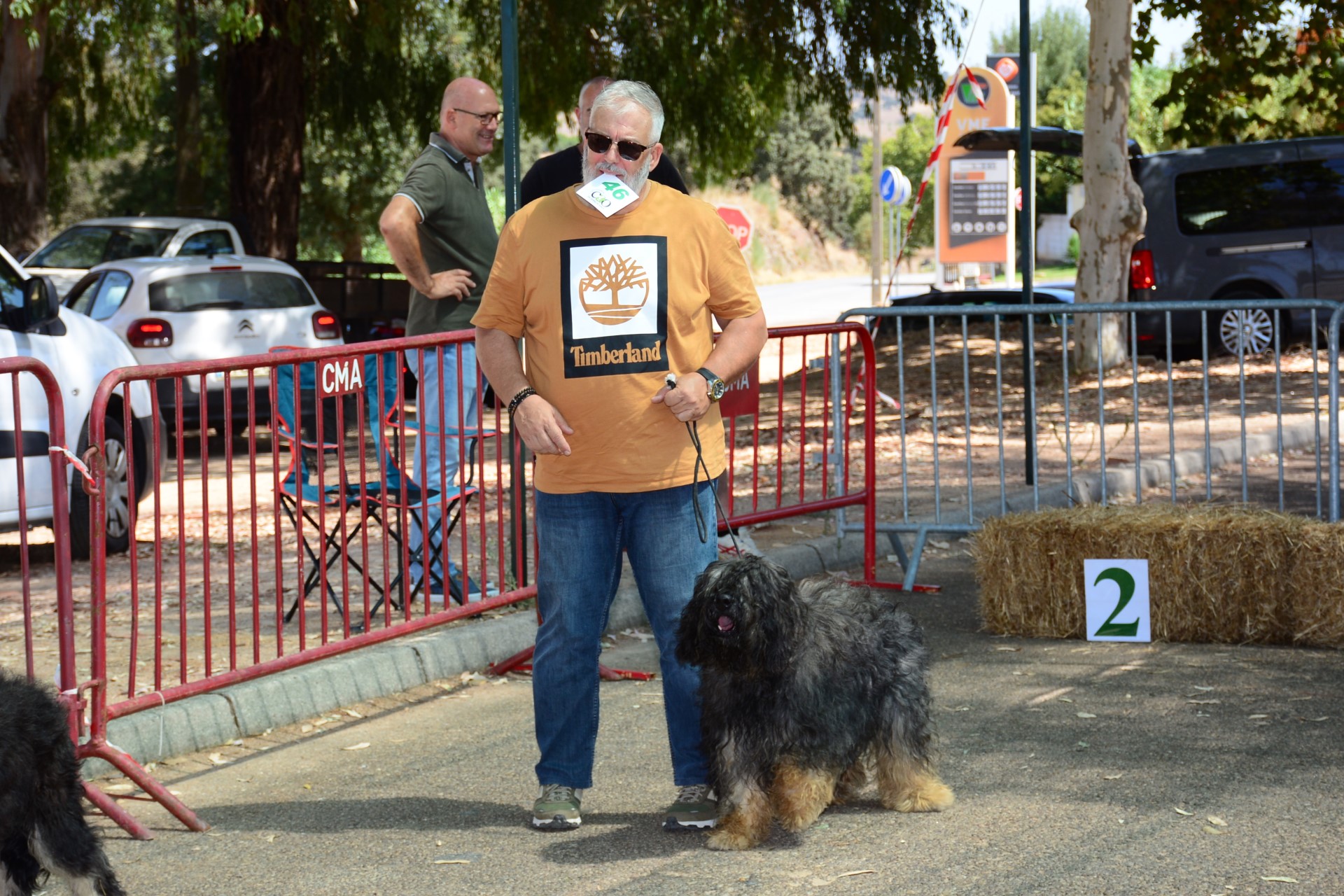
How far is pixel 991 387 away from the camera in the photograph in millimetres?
16672

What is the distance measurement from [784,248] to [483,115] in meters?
69.0

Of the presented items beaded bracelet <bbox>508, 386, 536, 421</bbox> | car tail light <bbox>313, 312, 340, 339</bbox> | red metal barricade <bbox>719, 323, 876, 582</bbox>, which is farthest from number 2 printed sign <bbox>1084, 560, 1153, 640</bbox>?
car tail light <bbox>313, 312, 340, 339</bbox>

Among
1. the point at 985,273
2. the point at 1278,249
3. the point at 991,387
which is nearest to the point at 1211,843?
the point at 991,387

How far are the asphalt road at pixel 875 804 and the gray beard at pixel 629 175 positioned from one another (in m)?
→ 1.81

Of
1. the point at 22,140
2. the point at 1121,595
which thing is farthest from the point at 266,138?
the point at 1121,595

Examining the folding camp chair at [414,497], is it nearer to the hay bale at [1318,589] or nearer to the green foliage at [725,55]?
the hay bale at [1318,589]

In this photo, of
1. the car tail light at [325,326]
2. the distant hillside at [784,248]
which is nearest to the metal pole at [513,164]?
the car tail light at [325,326]

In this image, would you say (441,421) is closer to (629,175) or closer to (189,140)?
(629,175)

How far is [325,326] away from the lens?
50.0 ft

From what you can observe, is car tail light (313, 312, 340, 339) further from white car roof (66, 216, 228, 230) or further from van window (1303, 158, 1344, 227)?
van window (1303, 158, 1344, 227)

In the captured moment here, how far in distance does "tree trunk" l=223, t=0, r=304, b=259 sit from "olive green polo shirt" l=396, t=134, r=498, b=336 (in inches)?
514

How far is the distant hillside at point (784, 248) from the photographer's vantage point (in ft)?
232

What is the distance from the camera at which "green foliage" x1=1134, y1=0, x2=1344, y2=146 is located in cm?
1869

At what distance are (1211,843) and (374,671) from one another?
3.30 meters
